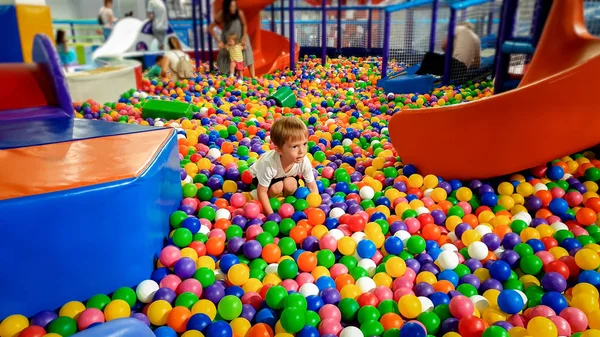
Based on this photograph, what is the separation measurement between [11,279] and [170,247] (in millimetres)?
495

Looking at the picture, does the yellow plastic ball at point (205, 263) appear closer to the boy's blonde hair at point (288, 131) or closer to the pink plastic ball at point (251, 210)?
the pink plastic ball at point (251, 210)

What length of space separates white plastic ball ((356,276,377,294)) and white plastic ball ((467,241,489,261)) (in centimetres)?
40

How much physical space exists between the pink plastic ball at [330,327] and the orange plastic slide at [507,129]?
1.09 metres

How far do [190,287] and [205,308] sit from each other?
12 cm

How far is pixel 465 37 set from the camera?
4449 millimetres

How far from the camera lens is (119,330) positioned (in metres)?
0.95

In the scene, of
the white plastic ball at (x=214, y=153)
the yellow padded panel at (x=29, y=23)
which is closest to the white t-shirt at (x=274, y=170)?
the white plastic ball at (x=214, y=153)

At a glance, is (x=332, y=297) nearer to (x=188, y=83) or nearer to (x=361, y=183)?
(x=361, y=183)

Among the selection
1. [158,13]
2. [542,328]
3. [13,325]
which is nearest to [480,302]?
[542,328]

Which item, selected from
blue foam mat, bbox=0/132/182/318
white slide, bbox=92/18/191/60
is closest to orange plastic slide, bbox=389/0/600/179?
blue foam mat, bbox=0/132/182/318

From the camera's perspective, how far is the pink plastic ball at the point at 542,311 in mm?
1315

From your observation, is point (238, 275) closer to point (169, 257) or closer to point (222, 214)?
point (169, 257)

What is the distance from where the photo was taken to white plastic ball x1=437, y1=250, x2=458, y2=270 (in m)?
1.60

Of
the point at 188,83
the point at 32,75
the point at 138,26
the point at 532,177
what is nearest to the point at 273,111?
the point at 188,83
